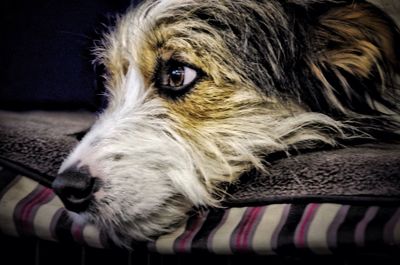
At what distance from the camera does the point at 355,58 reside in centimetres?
143

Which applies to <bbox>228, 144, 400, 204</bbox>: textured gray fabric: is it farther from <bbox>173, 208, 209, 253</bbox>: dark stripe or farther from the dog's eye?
the dog's eye

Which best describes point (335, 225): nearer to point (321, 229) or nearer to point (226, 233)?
point (321, 229)

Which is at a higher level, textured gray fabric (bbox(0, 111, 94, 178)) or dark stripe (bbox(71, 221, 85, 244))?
textured gray fabric (bbox(0, 111, 94, 178))

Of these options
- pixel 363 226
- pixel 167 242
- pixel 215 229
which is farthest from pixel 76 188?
pixel 363 226

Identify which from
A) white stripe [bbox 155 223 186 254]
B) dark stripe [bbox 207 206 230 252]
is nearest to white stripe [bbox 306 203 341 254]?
dark stripe [bbox 207 206 230 252]

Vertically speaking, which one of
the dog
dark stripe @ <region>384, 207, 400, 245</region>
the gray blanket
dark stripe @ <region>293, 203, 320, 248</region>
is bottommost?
dark stripe @ <region>293, 203, 320, 248</region>

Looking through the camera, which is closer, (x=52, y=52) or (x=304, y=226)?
(x=304, y=226)

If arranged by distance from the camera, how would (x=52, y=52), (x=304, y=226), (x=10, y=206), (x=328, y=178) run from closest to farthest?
(x=304, y=226) < (x=328, y=178) < (x=10, y=206) < (x=52, y=52)

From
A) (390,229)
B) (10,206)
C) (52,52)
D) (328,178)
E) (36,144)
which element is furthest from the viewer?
(52,52)

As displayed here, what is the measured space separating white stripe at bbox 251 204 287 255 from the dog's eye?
1.76ft

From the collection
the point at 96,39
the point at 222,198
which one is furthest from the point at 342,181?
the point at 96,39

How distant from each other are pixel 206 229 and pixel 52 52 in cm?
138

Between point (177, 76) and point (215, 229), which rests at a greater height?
point (177, 76)

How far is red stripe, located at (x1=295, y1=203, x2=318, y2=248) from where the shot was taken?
926 millimetres
